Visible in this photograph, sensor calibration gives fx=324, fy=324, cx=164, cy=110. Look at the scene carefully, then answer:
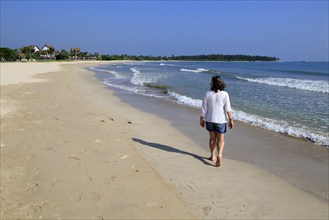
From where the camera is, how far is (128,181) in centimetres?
469

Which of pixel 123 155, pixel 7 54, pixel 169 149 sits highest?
pixel 7 54

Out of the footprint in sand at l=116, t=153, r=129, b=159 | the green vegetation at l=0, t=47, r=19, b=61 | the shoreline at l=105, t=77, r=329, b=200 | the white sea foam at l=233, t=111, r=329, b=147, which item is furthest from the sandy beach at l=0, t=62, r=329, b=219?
the green vegetation at l=0, t=47, r=19, b=61

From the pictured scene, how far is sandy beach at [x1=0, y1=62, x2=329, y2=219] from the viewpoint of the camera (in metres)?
3.92

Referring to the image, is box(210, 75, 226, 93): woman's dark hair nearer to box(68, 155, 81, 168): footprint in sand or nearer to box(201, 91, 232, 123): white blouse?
box(201, 91, 232, 123): white blouse

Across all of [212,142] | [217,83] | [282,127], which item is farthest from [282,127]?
[217,83]

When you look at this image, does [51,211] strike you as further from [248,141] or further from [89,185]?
[248,141]

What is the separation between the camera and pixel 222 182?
4.93m

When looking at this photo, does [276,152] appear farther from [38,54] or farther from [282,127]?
[38,54]

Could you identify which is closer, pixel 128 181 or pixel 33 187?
pixel 33 187

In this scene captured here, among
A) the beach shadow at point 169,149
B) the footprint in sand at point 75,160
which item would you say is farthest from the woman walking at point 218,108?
the footprint in sand at point 75,160

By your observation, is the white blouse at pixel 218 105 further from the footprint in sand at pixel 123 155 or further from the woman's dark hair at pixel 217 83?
the footprint in sand at pixel 123 155

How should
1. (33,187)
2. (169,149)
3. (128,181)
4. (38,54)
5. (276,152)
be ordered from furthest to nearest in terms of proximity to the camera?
1. (38,54)
2. (276,152)
3. (169,149)
4. (128,181)
5. (33,187)

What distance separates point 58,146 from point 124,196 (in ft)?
8.29

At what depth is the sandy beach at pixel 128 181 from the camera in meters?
3.92
